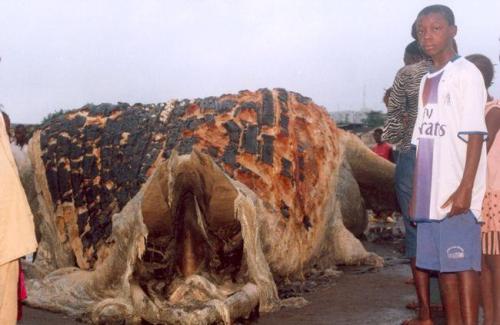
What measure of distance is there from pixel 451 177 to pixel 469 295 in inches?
22.3

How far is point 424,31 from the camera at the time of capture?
3.64 meters

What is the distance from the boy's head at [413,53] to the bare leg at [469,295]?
1.69 metres

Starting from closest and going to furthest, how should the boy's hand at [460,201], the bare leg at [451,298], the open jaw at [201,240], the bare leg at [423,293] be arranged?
1. the boy's hand at [460,201]
2. the bare leg at [451,298]
3. the bare leg at [423,293]
4. the open jaw at [201,240]

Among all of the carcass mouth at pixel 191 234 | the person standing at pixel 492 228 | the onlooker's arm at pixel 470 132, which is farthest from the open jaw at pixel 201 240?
the onlooker's arm at pixel 470 132

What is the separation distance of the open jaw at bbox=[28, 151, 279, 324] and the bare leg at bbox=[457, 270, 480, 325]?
1286 mm

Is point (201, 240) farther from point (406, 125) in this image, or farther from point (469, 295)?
point (469, 295)

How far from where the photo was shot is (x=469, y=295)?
11.3 feet

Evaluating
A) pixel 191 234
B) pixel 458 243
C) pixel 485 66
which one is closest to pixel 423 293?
pixel 458 243

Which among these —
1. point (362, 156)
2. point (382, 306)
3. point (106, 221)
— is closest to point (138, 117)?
point (106, 221)

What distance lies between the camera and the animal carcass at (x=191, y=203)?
14.3 ft

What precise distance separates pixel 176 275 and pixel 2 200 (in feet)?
5.25

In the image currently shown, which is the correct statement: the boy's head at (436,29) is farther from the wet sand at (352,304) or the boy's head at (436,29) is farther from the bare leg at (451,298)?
the wet sand at (352,304)

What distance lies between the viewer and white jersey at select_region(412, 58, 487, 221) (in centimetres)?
344

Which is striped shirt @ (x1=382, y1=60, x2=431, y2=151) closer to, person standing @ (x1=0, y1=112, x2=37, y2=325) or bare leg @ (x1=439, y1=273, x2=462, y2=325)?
bare leg @ (x1=439, y1=273, x2=462, y2=325)
